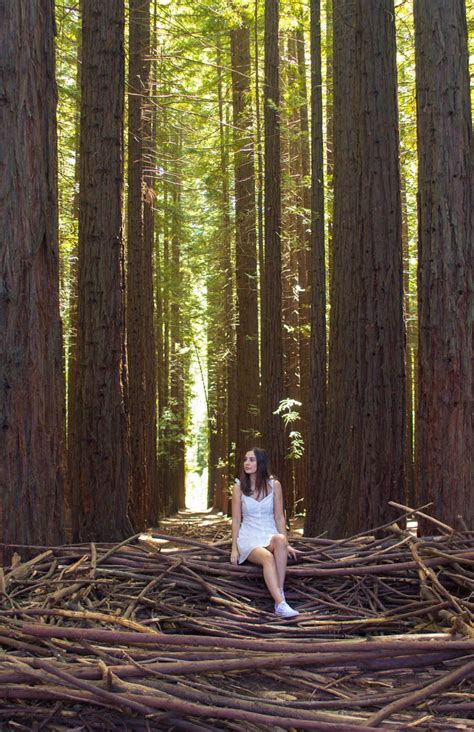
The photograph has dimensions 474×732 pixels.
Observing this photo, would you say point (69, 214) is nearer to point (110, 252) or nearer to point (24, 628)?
point (110, 252)

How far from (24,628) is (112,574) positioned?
3.55 feet

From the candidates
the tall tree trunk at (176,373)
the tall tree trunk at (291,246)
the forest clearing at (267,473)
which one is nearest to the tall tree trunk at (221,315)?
the tall tree trunk at (176,373)

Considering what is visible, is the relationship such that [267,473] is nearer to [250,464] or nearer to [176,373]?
[250,464]

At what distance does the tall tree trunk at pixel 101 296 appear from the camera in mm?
10367

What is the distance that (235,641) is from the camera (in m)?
4.53

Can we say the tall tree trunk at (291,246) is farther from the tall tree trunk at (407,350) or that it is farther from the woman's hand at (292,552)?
the woman's hand at (292,552)

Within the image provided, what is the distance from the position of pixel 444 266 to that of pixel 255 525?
3047 millimetres

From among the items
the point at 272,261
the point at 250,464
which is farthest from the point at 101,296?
the point at 272,261

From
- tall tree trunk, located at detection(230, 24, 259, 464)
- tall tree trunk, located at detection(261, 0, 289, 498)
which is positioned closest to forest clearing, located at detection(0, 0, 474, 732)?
tall tree trunk, located at detection(261, 0, 289, 498)

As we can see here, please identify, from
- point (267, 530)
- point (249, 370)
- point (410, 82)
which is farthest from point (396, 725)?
point (249, 370)

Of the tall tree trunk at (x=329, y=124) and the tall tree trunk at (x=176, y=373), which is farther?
the tall tree trunk at (x=176, y=373)

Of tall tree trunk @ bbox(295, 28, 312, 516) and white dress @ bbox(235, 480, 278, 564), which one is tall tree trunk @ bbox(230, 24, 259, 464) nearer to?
tall tree trunk @ bbox(295, 28, 312, 516)

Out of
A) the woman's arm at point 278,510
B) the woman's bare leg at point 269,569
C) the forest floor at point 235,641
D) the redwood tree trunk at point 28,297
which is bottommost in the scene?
the forest floor at point 235,641

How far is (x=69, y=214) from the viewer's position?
72.4 ft
